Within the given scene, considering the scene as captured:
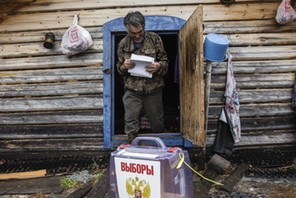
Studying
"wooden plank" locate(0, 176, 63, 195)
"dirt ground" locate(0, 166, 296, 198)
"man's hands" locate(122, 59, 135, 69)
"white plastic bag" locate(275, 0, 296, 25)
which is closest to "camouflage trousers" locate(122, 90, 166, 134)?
"man's hands" locate(122, 59, 135, 69)

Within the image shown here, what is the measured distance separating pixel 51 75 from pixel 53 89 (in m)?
0.24

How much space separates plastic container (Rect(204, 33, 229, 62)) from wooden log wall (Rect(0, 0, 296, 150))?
3.01ft

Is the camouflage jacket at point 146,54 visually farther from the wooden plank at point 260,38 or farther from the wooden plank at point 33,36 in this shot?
the wooden plank at point 260,38

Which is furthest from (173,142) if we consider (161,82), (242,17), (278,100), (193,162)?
(242,17)

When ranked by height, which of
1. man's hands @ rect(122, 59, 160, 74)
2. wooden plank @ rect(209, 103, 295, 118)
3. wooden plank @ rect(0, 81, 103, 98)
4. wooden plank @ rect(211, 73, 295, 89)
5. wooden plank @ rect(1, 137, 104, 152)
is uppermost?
man's hands @ rect(122, 59, 160, 74)

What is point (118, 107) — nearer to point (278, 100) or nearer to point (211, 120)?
point (211, 120)

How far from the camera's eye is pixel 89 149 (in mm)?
5355

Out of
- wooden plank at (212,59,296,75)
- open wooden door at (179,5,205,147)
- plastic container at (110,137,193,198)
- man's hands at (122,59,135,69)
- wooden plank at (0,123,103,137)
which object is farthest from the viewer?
wooden plank at (0,123,103,137)

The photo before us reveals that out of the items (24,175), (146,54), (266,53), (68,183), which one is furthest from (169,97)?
(24,175)

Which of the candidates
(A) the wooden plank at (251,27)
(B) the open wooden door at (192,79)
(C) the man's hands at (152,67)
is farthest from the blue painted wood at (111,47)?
(C) the man's hands at (152,67)

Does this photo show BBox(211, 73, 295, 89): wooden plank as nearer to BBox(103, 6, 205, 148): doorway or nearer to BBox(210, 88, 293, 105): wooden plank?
BBox(210, 88, 293, 105): wooden plank

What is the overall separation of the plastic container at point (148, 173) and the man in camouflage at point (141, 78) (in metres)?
1.51

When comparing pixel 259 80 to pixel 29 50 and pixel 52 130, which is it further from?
pixel 29 50

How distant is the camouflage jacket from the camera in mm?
4480
